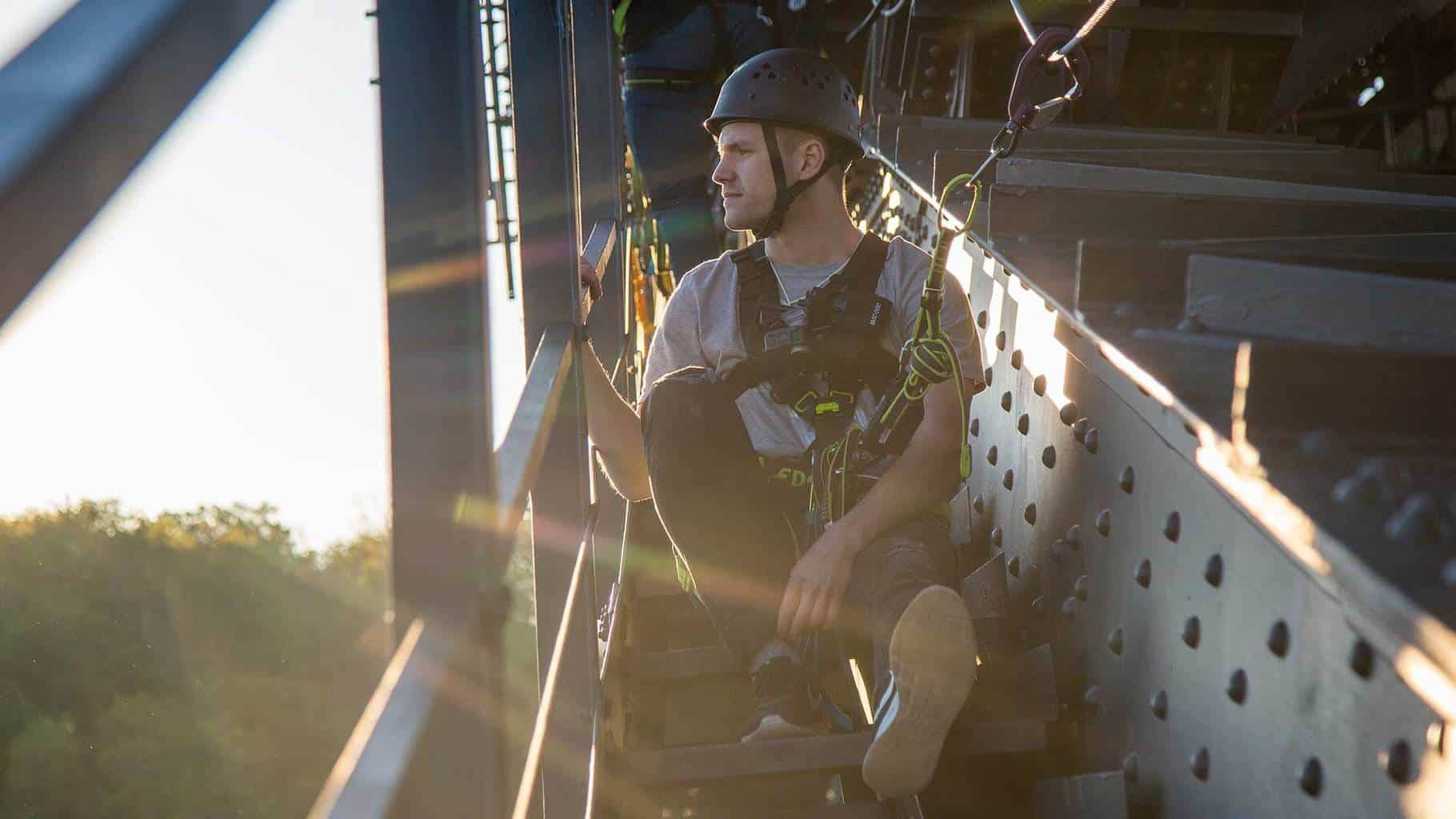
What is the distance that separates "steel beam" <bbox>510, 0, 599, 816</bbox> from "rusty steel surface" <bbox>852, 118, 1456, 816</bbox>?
0.85 meters

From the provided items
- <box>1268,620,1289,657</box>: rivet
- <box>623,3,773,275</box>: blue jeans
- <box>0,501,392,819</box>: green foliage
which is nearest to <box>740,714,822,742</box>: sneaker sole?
<box>1268,620,1289,657</box>: rivet

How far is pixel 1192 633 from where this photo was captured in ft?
6.32

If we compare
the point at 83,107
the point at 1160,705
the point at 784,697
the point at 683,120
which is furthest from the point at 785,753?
the point at 683,120

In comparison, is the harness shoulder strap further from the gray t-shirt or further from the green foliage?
the green foliage

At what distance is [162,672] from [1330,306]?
168 ft

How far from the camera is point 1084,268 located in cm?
218

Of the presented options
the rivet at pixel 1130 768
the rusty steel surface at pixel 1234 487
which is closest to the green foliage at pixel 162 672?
the rusty steel surface at pixel 1234 487

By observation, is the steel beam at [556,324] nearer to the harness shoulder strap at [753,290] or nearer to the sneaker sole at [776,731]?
the sneaker sole at [776,731]

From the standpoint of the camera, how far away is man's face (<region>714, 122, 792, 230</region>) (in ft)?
10.8

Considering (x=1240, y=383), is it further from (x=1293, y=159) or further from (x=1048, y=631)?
(x=1293, y=159)

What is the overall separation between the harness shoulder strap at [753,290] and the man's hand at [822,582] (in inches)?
21.3

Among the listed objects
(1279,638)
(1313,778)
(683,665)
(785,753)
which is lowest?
(683,665)

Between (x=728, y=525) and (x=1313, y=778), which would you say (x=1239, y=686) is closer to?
(x=1313, y=778)

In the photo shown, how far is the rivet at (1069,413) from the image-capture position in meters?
2.58
